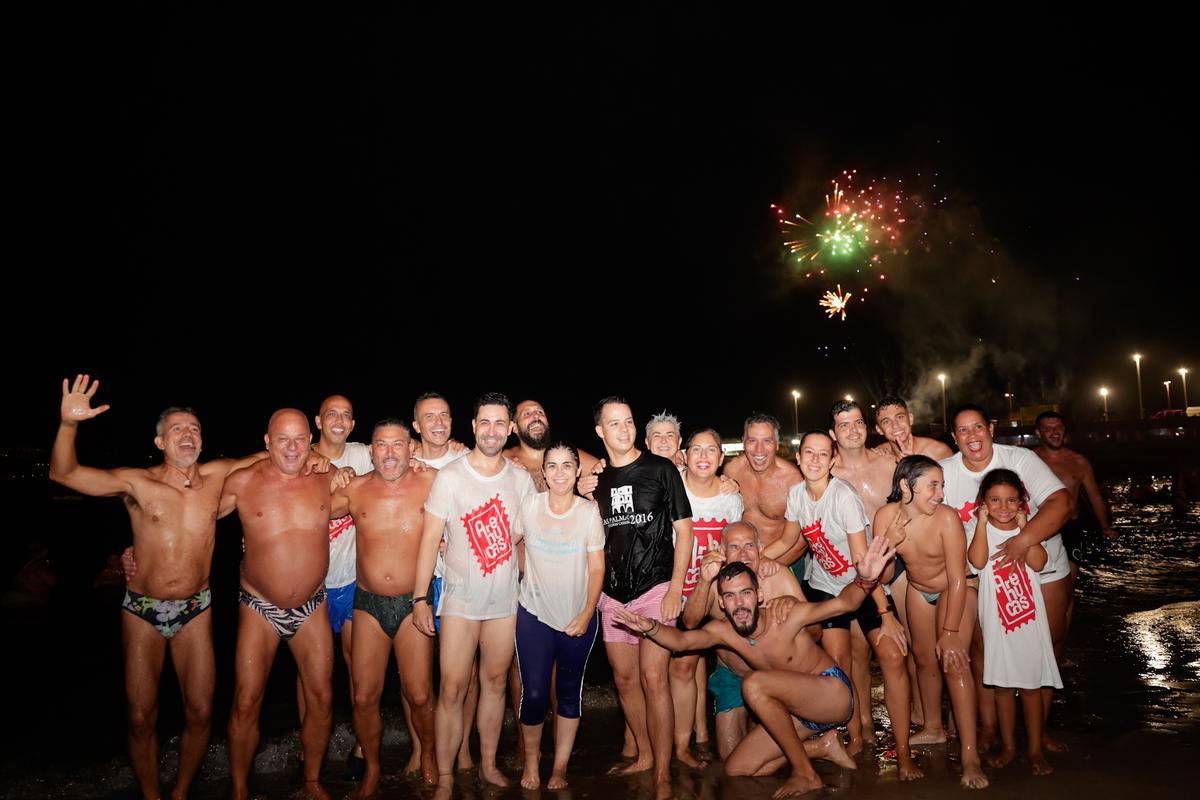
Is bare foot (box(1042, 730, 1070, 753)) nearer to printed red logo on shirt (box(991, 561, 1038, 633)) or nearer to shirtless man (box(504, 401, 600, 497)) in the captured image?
printed red logo on shirt (box(991, 561, 1038, 633))

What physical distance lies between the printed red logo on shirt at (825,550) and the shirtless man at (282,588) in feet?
12.6

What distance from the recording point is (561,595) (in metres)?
5.50

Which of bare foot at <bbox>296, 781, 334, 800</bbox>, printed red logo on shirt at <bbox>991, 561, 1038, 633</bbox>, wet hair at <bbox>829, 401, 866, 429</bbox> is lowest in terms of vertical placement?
bare foot at <bbox>296, 781, 334, 800</bbox>

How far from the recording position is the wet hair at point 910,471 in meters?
5.56

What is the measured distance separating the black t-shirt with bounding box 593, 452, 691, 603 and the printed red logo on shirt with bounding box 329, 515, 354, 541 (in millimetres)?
2382

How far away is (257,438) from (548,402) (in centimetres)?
3418

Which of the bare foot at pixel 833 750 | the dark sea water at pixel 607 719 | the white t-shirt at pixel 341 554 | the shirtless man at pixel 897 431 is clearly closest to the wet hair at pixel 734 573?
the bare foot at pixel 833 750

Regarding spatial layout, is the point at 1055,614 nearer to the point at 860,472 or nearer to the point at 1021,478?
the point at 1021,478

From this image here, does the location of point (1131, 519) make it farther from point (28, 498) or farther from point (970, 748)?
point (28, 498)

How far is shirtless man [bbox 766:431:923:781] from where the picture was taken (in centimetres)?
552

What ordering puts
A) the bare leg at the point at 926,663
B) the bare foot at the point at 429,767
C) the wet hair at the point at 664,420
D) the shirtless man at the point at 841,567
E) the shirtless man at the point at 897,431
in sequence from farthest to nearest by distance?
the shirtless man at the point at 897,431 < the wet hair at the point at 664,420 < the bare leg at the point at 926,663 < the bare foot at the point at 429,767 < the shirtless man at the point at 841,567

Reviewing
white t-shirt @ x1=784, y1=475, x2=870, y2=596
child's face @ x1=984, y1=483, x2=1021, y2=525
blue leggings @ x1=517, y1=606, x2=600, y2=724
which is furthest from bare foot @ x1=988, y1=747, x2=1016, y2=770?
blue leggings @ x1=517, y1=606, x2=600, y2=724

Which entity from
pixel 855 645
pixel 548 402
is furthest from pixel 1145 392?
pixel 855 645

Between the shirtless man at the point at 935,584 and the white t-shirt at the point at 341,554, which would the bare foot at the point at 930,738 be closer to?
the shirtless man at the point at 935,584
